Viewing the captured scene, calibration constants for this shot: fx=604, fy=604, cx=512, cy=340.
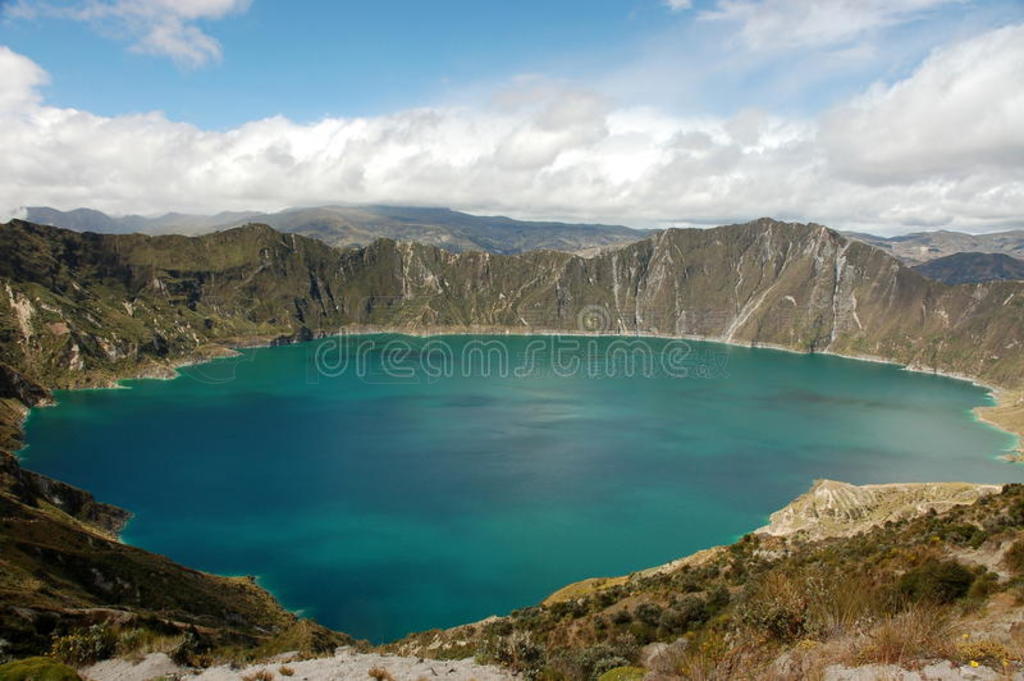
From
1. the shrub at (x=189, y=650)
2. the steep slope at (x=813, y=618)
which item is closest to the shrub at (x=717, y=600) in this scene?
the steep slope at (x=813, y=618)

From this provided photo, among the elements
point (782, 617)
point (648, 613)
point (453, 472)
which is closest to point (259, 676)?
point (782, 617)

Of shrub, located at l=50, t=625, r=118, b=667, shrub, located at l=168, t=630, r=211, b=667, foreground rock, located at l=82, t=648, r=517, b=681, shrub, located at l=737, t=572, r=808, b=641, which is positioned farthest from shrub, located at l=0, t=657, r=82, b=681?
shrub, located at l=737, t=572, r=808, b=641

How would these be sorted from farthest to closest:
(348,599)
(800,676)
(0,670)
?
(348,599) → (0,670) → (800,676)

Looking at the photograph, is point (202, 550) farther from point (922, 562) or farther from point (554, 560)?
point (922, 562)

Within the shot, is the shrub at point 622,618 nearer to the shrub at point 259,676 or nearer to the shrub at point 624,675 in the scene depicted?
the shrub at point 624,675

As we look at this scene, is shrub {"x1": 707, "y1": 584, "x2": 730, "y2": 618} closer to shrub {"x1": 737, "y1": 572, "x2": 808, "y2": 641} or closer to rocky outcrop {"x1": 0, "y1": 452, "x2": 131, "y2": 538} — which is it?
shrub {"x1": 737, "y1": 572, "x2": 808, "y2": 641}

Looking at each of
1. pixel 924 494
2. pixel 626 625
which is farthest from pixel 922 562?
pixel 924 494
